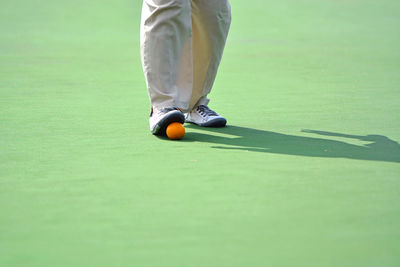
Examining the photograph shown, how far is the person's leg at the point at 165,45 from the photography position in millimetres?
2535

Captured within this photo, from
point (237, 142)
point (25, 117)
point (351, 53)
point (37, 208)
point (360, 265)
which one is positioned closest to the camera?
point (360, 265)

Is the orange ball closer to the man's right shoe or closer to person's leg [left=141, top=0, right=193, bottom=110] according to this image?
the man's right shoe

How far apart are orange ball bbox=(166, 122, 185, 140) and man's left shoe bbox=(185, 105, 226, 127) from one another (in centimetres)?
30

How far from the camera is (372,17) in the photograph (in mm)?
8180

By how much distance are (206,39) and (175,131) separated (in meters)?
0.53

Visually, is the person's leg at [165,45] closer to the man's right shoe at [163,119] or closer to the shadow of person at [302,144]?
the man's right shoe at [163,119]

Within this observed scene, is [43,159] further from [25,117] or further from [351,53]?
[351,53]

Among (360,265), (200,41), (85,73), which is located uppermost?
(200,41)

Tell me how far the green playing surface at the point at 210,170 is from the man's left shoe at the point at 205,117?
0.17 ft

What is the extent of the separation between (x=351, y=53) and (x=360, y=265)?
4.46 metres

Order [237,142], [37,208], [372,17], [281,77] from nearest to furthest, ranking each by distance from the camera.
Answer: [37,208] < [237,142] < [281,77] < [372,17]

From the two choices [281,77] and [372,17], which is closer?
[281,77]

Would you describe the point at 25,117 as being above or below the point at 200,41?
below

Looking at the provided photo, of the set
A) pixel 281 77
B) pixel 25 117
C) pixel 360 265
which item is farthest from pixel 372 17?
pixel 360 265
